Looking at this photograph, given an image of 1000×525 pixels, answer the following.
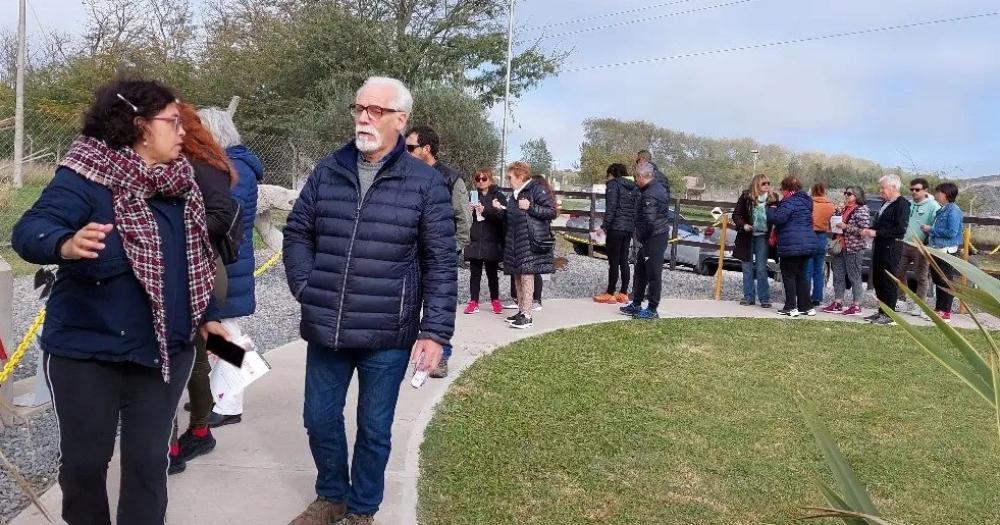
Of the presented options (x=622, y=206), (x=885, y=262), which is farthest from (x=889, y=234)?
(x=622, y=206)

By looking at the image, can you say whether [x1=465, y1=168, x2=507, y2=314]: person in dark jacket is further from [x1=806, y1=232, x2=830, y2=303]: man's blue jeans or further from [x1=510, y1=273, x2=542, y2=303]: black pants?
[x1=806, y1=232, x2=830, y2=303]: man's blue jeans

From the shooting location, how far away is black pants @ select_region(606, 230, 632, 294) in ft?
32.4

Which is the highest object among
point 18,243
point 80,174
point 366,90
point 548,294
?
point 366,90

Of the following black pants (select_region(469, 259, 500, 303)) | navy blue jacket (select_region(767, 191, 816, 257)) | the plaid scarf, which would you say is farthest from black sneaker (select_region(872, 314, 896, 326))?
the plaid scarf

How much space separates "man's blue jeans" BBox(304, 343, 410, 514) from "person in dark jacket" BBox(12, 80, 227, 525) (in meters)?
0.66

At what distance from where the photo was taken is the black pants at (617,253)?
32.4 ft

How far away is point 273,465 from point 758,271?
7882 millimetres

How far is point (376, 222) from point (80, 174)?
3.54ft

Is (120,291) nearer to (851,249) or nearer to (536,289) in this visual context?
(536,289)

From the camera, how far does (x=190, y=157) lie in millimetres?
3221

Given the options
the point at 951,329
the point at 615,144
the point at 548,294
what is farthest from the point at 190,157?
the point at 615,144

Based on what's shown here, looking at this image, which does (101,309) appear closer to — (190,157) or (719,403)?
(190,157)

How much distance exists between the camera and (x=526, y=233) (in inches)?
319

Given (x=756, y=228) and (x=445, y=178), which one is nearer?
(x=445, y=178)
